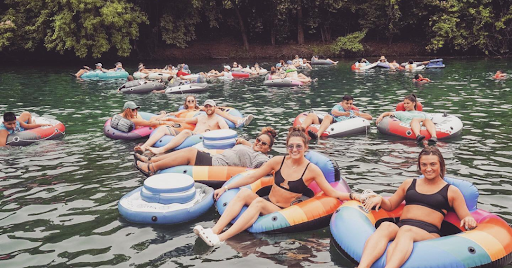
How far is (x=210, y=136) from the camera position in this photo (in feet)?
26.1

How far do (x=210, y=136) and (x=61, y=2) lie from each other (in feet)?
84.6

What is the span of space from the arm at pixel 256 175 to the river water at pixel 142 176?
13.1 inches

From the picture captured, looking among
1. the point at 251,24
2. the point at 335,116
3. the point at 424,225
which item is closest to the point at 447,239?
the point at 424,225

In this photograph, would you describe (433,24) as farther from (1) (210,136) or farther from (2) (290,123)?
(1) (210,136)

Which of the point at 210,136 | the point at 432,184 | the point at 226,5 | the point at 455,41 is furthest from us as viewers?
the point at 226,5

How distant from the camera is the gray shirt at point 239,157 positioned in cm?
686

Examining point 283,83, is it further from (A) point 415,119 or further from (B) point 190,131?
(B) point 190,131

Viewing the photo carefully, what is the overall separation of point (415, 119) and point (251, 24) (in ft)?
96.5

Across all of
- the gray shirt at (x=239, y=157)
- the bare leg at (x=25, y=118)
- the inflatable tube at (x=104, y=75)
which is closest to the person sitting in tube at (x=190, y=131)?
the gray shirt at (x=239, y=157)

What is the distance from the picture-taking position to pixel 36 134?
9.73 meters

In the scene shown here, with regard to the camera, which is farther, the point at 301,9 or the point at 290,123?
the point at 301,9

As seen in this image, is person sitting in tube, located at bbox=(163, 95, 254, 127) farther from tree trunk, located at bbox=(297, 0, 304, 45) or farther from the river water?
tree trunk, located at bbox=(297, 0, 304, 45)

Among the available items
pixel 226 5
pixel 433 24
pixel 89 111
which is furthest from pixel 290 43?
pixel 89 111

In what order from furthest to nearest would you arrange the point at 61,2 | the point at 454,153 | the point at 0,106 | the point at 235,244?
1. the point at 61,2
2. the point at 0,106
3. the point at 454,153
4. the point at 235,244
